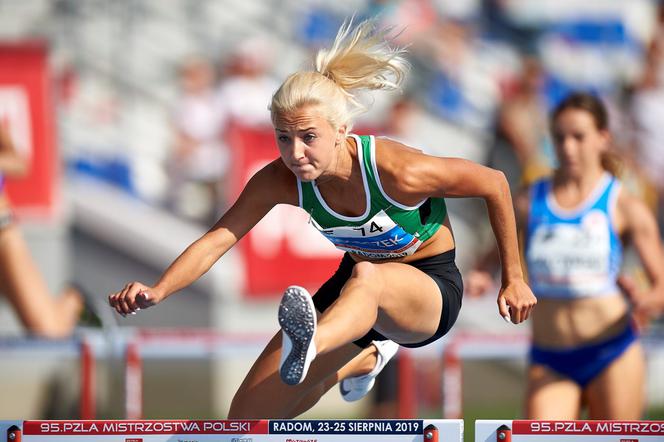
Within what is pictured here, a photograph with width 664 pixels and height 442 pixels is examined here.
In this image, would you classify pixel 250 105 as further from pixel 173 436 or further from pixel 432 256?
pixel 173 436

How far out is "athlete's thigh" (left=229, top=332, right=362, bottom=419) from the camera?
4.66 meters

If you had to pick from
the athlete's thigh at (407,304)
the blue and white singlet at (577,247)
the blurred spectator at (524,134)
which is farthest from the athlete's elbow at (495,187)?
the blurred spectator at (524,134)

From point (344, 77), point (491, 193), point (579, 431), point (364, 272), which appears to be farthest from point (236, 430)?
point (344, 77)

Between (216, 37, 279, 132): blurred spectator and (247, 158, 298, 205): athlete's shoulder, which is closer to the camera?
(247, 158, 298, 205): athlete's shoulder

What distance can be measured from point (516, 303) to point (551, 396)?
1.58 m

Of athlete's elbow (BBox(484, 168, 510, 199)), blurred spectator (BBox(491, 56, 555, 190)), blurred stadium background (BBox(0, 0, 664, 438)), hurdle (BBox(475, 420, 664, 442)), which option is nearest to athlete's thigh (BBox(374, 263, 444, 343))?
athlete's elbow (BBox(484, 168, 510, 199))

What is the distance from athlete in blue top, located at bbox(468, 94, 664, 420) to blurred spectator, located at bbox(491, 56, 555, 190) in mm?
2639

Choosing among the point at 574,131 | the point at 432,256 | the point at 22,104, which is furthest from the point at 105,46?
the point at 432,256

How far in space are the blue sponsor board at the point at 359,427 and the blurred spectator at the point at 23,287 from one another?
12.6 feet

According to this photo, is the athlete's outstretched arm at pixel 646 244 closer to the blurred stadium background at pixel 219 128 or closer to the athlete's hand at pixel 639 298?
the athlete's hand at pixel 639 298

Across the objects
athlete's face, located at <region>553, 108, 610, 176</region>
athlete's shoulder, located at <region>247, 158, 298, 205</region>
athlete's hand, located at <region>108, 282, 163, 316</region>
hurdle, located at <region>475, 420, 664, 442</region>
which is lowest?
hurdle, located at <region>475, 420, 664, 442</region>

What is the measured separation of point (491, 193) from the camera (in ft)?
14.6

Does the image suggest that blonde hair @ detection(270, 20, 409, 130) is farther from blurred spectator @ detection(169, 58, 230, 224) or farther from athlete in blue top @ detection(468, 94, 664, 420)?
blurred spectator @ detection(169, 58, 230, 224)

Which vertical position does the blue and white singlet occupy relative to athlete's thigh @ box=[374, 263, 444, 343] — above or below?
above
